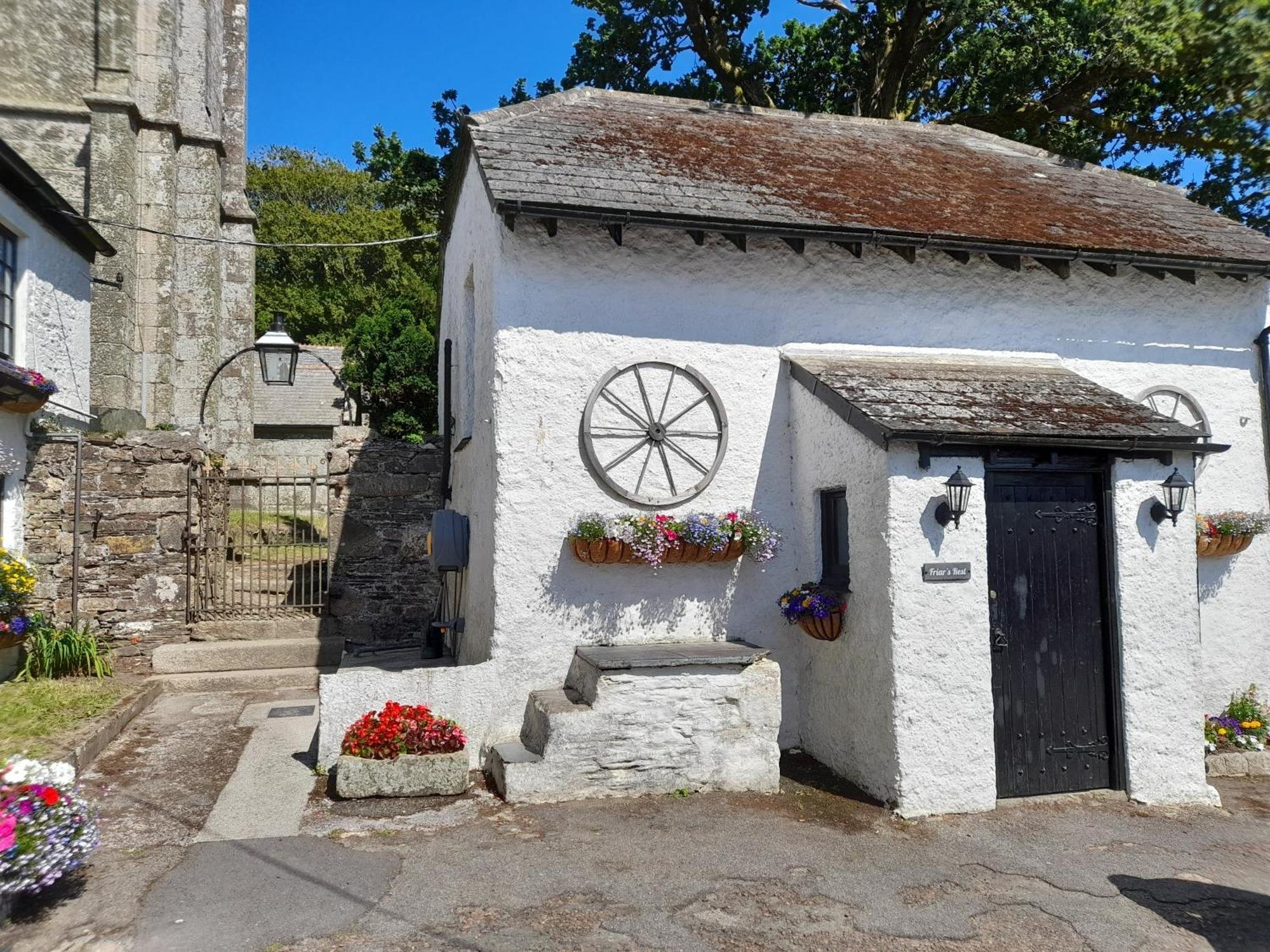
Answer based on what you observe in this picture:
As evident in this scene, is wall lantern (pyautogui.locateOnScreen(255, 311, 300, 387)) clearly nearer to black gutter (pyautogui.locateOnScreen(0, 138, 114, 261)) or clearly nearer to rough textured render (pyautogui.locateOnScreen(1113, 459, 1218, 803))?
black gutter (pyautogui.locateOnScreen(0, 138, 114, 261))

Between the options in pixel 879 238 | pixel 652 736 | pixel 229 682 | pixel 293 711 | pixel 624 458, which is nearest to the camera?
pixel 652 736

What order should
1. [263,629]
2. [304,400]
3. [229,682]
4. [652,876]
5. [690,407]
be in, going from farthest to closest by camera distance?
1. [304,400]
2. [263,629]
3. [229,682]
4. [690,407]
5. [652,876]

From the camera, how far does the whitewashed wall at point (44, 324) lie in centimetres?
914

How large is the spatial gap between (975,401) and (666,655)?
3166mm

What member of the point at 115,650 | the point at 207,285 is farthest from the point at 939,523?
the point at 207,285

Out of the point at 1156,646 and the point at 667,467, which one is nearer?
the point at 1156,646

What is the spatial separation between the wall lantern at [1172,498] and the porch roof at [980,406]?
0.88ft

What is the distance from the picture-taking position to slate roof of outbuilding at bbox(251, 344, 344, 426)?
82.7 feet

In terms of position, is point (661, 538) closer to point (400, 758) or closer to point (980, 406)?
point (400, 758)

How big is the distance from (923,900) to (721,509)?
337cm

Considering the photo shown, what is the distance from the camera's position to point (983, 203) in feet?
28.4

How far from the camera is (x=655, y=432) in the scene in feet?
23.0

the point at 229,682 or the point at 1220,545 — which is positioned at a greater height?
the point at 1220,545

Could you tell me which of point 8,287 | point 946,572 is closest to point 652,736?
point 946,572
